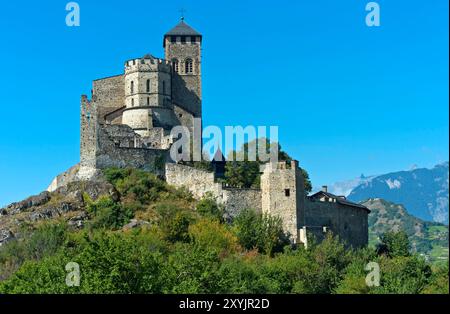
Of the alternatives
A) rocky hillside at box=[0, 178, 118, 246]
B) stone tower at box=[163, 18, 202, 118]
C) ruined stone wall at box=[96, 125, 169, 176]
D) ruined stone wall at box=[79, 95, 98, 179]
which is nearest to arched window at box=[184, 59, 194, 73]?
stone tower at box=[163, 18, 202, 118]

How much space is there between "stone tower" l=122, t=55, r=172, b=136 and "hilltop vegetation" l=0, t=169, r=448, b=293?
7.53 m

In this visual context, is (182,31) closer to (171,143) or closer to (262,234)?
(171,143)

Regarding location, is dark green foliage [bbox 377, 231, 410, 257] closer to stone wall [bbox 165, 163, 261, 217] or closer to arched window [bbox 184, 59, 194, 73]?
stone wall [bbox 165, 163, 261, 217]

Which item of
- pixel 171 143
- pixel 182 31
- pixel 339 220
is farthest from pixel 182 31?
pixel 339 220

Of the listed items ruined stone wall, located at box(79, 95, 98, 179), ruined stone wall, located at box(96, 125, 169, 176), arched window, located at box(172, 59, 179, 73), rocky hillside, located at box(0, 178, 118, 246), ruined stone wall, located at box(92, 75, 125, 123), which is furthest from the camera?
arched window, located at box(172, 59, 179, 73)

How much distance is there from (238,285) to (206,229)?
33.4 ft

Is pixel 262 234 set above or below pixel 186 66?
below

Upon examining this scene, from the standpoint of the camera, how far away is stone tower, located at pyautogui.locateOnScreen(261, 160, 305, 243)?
209 feet

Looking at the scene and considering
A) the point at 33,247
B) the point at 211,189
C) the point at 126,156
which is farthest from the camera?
the point at 126,156

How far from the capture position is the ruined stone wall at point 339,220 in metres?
65.7

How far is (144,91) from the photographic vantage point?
253 feet

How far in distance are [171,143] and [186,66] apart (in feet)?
37.7
